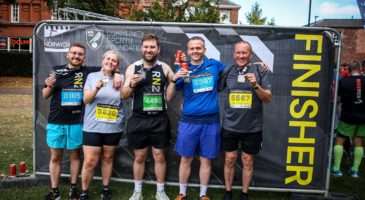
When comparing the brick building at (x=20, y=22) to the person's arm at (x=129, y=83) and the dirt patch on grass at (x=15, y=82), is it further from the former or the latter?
the person's arm at (x=129, y=83)

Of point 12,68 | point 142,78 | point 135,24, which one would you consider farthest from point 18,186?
point 12,68

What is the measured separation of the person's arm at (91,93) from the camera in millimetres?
4242

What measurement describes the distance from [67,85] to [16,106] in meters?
10.2

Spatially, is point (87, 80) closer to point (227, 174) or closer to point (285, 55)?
point (227, 174)

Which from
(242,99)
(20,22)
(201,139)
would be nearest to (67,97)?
(201,139)

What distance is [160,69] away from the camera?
14.9ft

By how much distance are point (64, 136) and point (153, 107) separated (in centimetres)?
118

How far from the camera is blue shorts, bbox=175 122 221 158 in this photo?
4.46 metres

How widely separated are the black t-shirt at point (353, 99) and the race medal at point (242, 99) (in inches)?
96.0

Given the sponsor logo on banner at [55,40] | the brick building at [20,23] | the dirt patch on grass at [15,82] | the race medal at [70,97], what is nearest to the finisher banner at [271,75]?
the sponsor logo on banner at [55,40]

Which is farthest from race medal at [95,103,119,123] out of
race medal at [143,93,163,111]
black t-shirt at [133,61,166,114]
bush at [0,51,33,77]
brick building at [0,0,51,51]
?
brick building at [0,0,51,51]

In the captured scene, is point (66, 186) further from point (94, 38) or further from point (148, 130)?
point (94, 38)

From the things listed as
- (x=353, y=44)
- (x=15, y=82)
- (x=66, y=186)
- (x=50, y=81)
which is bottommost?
(x=66, y=186)

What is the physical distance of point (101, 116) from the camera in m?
4.41
